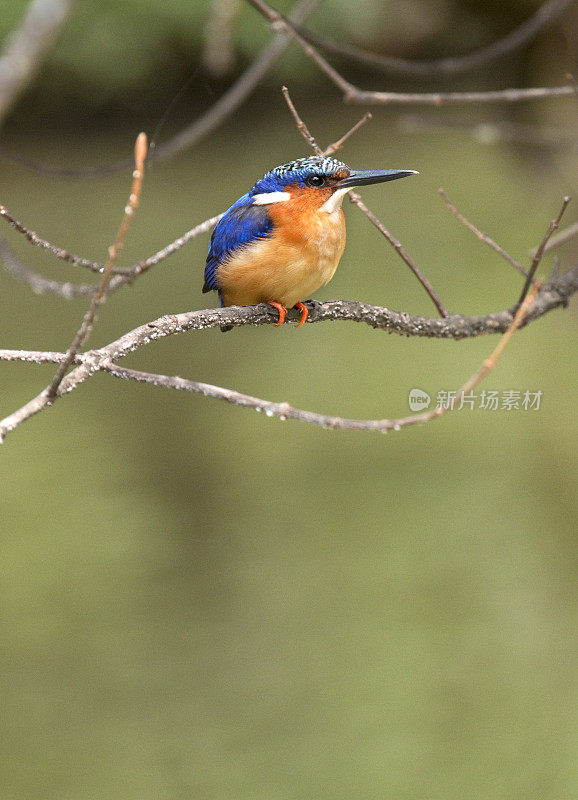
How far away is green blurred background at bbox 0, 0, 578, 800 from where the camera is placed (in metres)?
1.88

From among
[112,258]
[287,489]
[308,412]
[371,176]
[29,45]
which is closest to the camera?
[112,258]

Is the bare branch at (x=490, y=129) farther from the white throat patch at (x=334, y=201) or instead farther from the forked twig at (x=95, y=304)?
the forked twig at (x=95, y=304)

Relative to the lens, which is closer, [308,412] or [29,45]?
[308,412]

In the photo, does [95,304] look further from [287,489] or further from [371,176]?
[287,489]

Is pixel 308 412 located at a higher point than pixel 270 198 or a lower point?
lower

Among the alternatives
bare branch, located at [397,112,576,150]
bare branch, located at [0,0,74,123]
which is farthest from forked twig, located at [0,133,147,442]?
bare branch, located at [0,0,74,123]

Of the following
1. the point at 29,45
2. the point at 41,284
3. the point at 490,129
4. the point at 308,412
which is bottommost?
the point at 308,412

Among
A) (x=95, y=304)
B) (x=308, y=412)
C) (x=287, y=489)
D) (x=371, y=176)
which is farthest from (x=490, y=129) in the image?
(x=287, y=489)

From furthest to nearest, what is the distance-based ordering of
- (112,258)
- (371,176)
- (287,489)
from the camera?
1. (287,489)
2. (371,176)
3. (112,258)

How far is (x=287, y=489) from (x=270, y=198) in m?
1.52

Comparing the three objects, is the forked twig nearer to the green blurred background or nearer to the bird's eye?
the bird's eye

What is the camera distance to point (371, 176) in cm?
91

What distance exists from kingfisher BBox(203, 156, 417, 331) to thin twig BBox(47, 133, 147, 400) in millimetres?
352

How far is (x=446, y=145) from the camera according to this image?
3326 millimetres
